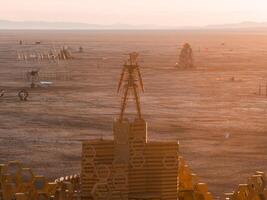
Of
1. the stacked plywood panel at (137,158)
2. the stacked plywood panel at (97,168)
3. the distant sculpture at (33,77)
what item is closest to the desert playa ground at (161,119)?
the distant sculpture at (33,77)

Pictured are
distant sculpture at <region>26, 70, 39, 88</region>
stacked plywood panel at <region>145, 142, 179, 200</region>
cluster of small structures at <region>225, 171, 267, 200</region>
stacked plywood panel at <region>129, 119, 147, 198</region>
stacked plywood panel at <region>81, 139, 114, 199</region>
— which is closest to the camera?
stacked plywood panel at <region>81, 139, 114, 199</region>

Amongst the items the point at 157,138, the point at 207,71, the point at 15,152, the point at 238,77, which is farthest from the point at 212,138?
the point at 207,71

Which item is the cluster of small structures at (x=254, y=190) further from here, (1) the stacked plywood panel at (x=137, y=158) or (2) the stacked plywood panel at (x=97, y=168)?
(2) the stacked plywood panel at (x=97, y=168)

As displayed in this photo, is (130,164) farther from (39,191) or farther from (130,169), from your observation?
(39,191)

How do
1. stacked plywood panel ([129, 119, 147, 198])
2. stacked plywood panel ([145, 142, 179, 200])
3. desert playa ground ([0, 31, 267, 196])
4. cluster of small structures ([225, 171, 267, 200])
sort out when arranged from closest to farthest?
stacked plywood panel ([129, 119, 147, 198]), stacked plywood panel ([145, 142, 179, 200]), cluster of small structures ([225, 171, 267, 200]), desert playa ground ([0, 31, 267, 196])

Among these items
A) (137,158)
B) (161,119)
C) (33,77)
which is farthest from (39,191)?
(33,77)

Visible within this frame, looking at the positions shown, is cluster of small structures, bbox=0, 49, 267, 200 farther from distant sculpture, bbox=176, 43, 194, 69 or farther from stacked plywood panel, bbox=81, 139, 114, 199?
distant sculpture, bbox=176, 43, 194, 69

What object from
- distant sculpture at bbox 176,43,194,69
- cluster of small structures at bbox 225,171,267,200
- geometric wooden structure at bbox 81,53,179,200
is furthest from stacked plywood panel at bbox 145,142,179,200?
distant sculpture at bbox 176,43,194,69

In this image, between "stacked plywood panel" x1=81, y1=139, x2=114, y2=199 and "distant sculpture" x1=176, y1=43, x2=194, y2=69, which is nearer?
"stacked plywood panel" x1=81, y1=139, x2=114, y2=199

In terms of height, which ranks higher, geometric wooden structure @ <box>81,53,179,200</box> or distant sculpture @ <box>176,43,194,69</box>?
geometric wooden structure @ <box>81,53,179,200</box>
